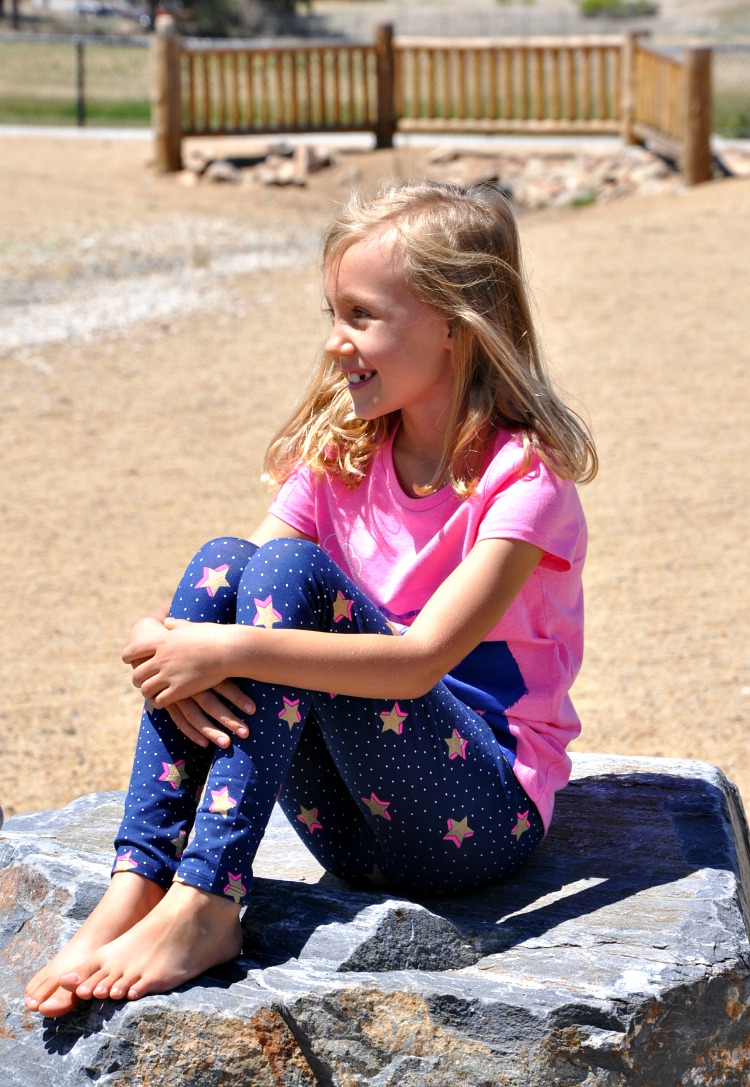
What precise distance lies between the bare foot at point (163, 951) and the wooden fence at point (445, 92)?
1058 cm

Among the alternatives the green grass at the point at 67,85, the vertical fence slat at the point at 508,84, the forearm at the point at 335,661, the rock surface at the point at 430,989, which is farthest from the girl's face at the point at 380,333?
the green grass at the point at 67,85

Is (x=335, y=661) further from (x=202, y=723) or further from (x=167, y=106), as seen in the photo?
(x=167, y=106)

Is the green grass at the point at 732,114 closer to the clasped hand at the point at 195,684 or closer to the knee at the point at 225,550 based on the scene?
the knee at the point at 225,550

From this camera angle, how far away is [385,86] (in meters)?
14.1

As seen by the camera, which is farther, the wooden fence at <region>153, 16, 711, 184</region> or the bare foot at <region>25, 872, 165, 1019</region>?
the wooden fence at <region>153, 16, 711, 184</region>

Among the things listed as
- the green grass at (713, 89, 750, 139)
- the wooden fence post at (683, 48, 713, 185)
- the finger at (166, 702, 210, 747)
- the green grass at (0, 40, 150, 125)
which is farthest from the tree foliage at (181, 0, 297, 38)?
the finger at (166, 702, 210, 747)

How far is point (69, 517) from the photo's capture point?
5.21 metres

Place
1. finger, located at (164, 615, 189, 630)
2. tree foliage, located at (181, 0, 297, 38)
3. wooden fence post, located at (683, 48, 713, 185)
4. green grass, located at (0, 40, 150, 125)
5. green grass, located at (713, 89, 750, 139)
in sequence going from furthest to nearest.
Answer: tree foliage, located at (181, 0, 297, 38) → green grass, located at (0, 40, 150, 125) → green grass, located at (713, 89, 750, 139) → wooden fence post, located at (683, 48, 713, 185) → finger, located at (164, 615, 189, 630)

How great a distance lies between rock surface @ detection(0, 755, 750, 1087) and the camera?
1.63m

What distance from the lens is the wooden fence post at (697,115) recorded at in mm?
10781

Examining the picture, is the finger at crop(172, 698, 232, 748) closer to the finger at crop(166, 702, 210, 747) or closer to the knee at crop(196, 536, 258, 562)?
the finger at crop(166, 702, 210, 747)

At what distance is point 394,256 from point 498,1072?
1.14 metres

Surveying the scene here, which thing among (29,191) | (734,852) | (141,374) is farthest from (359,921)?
(29,191)

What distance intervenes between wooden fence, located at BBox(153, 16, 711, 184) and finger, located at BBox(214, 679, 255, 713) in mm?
10427
